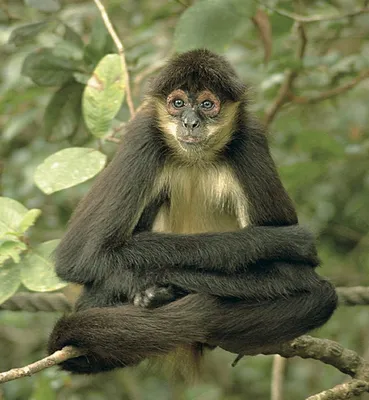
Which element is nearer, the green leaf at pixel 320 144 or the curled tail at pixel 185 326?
the curled tail at pixel 185 326

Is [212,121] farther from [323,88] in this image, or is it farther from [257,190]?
[323,88]

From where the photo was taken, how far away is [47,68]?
17.6 ft

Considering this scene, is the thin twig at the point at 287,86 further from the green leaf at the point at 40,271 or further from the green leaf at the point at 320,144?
the green leaf at the point at 40,271

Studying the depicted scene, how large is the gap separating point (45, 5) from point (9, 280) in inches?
89.7

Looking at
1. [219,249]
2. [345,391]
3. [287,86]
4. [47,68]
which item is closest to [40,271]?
[219,249]

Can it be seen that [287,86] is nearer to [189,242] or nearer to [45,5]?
[45,5]

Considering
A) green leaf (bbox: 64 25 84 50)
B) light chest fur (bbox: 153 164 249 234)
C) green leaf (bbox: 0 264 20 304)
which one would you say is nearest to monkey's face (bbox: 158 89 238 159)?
light chest fur (bbox: 153 164 249 234)

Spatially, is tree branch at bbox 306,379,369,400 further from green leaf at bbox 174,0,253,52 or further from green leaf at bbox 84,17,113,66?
green leaf at bbox 84,17,113,66

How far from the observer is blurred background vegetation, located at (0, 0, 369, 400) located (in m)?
5.38

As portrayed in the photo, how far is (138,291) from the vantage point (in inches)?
158

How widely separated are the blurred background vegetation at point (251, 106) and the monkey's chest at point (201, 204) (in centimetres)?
50

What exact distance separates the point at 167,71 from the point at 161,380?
10.4 ft

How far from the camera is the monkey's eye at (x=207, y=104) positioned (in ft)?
14.7

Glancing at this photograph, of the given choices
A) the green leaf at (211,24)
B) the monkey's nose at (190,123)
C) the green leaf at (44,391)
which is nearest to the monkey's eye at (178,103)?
the monkey's nose at (190,123)
